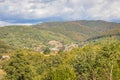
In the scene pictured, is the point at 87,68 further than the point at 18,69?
No

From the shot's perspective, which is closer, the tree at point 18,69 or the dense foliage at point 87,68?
the dense foliage at point 87,68

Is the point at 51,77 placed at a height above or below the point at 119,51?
below

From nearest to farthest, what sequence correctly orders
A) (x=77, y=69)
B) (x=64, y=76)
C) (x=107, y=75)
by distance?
1. (x=64, y=76)
2. (x=107, y=75)
3. (x=77, y=69)

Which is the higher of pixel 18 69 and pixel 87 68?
pixel 87 68

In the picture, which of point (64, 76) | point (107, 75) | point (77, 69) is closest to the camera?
point (64, 76)

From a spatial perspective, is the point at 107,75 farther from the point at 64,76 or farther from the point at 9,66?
the point at 9,66

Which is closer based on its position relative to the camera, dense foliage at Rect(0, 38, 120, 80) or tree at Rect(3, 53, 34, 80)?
dense foliage at Rect(0, 38, 120, 80)

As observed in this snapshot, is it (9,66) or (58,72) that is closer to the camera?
(58,72)

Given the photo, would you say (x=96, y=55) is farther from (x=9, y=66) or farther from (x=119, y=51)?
(x=9, y=66)

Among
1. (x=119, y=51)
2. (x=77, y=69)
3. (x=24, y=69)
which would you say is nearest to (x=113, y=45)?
(x=119, y=51)
